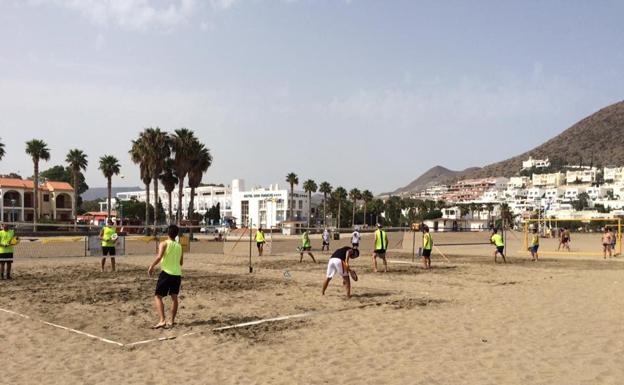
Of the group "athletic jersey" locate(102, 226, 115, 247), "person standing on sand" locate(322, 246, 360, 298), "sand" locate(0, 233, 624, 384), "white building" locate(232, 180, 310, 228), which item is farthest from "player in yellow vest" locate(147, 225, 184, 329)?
"white building" locate(232, 180, 310, 228)

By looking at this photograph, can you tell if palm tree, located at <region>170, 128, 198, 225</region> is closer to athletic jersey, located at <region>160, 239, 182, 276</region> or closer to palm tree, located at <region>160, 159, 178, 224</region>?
palm tree, located at <region>160, 159, 178, 224</region>

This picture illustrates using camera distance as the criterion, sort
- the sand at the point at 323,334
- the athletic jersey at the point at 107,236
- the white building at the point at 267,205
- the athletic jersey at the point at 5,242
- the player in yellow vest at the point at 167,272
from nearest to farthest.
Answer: the sand at the point at 323,334, the player in yellow vest at the point at 167,272, the athletic jersey at the point at 5,242, the athletic jersey at the point at 107,236, the white building at the point at 267,205

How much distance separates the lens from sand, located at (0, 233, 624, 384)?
678cm

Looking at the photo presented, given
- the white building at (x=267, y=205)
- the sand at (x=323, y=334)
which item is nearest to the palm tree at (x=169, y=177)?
the sand at (x=323, y=334)

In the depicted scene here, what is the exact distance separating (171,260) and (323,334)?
109 inches

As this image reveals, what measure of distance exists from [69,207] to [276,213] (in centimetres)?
4469

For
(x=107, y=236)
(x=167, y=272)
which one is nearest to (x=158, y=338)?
(x=167, y=272)

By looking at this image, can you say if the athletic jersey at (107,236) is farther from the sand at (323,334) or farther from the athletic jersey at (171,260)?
the athletic jersey at (171,260)

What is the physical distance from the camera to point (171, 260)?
9328 mm

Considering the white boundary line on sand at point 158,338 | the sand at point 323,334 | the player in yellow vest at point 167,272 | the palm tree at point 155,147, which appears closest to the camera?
the sand at point 323,334

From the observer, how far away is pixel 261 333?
896 cm

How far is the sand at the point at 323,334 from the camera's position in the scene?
6781mm

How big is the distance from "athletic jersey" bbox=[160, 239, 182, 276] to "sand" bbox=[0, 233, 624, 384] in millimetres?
962

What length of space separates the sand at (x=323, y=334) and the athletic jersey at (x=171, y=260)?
→ 3.16ft
